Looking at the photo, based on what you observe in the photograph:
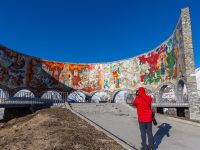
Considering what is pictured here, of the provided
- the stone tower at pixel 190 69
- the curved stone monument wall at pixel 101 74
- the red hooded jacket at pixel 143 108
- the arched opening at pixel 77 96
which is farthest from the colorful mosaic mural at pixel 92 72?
the red hooded jacket at pixel 143 108

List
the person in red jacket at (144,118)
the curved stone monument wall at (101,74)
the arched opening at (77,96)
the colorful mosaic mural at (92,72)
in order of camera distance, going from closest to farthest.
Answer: the person in red jacket at (144,118), the curved stone monument wall at (101,74), the colorful mosaic mural at (92,72), the arched opening at (77,96)

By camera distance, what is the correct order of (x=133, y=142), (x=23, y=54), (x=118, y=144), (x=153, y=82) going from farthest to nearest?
1. (x=23, y=54)
2. (x=153, y=82)
3. (x=133, y=142)
4. (x=118, y=144)

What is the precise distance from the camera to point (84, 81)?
3519cm

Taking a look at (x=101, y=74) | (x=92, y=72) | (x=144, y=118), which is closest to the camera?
(x=144, y=118)

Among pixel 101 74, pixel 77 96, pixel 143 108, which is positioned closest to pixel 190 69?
pixel 143 108

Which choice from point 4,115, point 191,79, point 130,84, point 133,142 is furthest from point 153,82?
point 133,142

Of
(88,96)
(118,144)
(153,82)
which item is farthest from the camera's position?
(88,96)

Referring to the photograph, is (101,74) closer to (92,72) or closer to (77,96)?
(92,72)

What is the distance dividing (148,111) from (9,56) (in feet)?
94.0

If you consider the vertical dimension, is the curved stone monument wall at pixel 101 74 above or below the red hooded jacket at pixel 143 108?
above

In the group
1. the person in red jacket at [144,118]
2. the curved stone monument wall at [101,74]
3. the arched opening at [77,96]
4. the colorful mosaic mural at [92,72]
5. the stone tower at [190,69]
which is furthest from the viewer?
the arched opening at [77,96]

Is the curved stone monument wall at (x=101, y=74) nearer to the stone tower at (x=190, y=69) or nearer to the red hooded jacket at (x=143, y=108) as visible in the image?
the stone tower at (x=190, y=69)

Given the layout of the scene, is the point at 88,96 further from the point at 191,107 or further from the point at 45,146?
the point at 45,146

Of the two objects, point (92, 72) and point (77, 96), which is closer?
point (77, 96)
